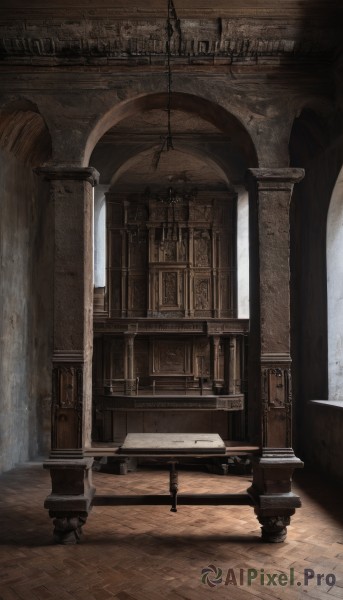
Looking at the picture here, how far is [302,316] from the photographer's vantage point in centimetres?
858

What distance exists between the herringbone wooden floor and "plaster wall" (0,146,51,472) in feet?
4.99

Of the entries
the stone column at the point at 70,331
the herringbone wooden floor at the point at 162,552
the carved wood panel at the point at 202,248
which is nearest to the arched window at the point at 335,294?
the herringbone wooden floor at the point at 162,552

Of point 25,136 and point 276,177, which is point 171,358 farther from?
point 276,177

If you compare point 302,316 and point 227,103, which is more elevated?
point 227,103

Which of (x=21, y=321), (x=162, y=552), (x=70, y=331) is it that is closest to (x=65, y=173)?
(x=70, y=331)

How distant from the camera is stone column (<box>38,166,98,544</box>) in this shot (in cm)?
547

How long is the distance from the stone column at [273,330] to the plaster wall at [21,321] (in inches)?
153

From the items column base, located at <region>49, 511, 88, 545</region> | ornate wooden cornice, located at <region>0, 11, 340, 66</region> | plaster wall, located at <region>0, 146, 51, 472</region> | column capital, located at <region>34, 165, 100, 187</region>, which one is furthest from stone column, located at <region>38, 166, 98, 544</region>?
plaster wall, located at <region>0, 146, 51, 472</region>

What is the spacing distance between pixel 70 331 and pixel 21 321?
3.29 metres

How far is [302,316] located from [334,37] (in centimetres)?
415

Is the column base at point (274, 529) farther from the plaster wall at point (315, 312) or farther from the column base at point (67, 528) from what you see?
the plaster wall at point (315, 312)

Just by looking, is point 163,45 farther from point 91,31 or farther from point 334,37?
point 334,37

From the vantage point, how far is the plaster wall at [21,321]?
26.0ft

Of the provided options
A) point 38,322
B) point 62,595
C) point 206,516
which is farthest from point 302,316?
point 62,595
